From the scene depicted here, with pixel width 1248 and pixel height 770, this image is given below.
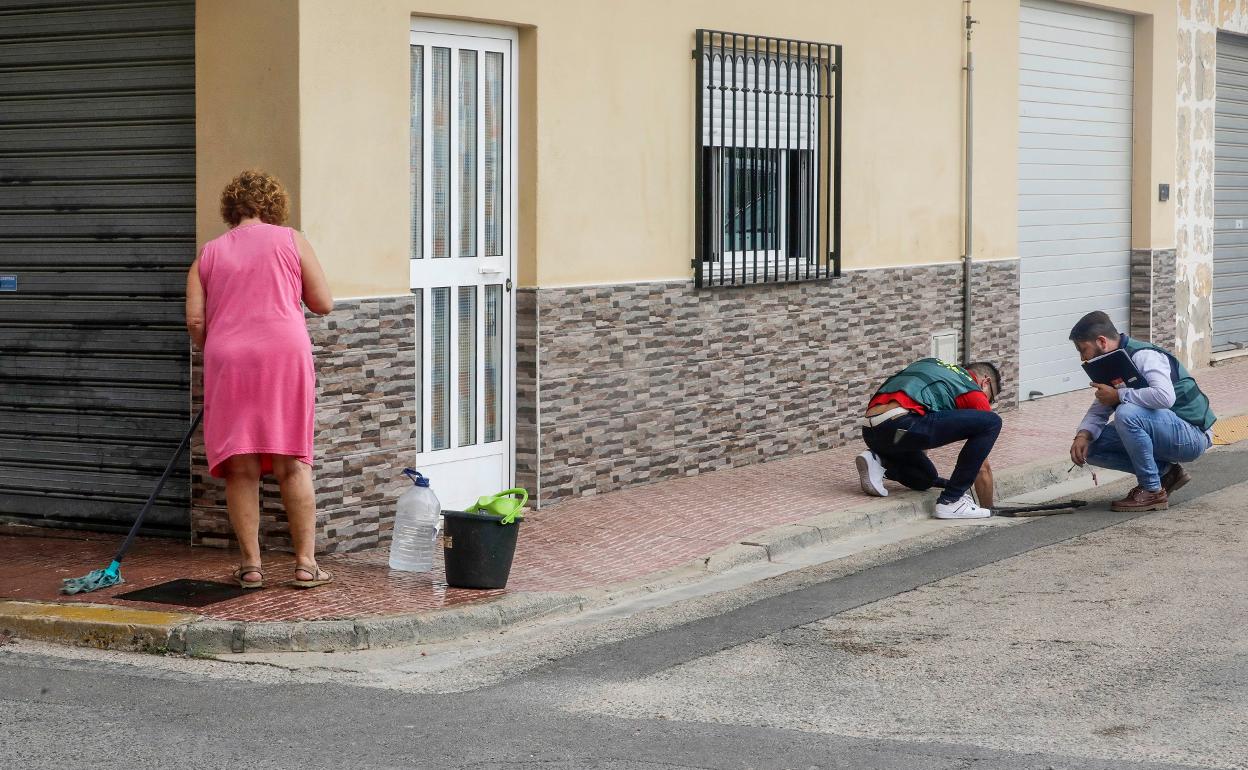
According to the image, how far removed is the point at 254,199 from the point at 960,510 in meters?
4.80

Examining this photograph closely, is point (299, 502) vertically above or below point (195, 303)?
below

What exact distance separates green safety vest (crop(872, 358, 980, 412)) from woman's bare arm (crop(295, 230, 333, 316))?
13.1ft

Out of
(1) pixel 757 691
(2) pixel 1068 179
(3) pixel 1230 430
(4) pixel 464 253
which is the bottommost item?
(1) pixel 757 691

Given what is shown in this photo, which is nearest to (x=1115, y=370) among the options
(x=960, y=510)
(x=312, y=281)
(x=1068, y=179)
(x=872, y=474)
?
(x=960, y=510)

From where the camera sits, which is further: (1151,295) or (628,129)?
(1151,295)

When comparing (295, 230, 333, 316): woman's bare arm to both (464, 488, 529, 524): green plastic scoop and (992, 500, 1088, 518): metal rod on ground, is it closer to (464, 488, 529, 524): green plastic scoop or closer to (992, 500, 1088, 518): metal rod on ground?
(464, 488, 529, 524): green plastic scoop

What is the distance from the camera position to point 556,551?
30.3 ft

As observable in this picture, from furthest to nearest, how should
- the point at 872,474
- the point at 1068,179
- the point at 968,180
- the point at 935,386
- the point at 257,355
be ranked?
the point at 1068,179 → the point at 968,180 → the point at 872,474 → the point at 935,386 → the point at 257,355

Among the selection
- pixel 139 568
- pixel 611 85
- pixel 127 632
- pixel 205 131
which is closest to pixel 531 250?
pixel 611 85

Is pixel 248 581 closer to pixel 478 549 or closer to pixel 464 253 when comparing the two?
pixel 478 549

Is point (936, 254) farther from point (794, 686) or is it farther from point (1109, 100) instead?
point (794, 686)

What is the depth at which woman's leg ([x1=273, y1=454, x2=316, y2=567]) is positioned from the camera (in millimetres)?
8070

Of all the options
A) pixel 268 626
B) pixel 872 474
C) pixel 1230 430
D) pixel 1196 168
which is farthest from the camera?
pixel 1196 168

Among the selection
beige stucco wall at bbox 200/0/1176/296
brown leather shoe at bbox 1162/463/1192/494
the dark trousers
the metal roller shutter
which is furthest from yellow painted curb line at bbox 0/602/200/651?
the metal roller shutter
